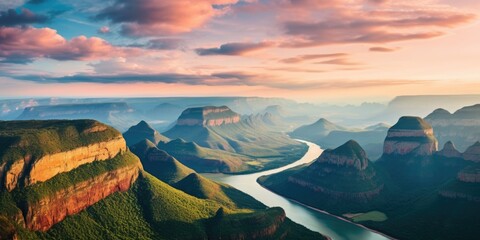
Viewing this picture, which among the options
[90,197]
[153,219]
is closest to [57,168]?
[90,197]

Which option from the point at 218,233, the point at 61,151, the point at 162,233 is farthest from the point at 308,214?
the point at 61,151

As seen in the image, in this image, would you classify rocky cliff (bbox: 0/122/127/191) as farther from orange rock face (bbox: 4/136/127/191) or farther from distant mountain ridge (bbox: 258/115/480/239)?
distant mountain ridge (bbox: 258/115/480/239)

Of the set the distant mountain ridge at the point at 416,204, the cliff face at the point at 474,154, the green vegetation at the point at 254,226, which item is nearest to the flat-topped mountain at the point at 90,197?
the green vegetation at the point at 254,226

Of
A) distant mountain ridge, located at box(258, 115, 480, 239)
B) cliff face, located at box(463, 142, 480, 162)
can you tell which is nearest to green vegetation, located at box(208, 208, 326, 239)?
distant mountain ridge, located at box(258, 115, 480, 239)

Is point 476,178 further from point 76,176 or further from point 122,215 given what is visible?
point 76,176

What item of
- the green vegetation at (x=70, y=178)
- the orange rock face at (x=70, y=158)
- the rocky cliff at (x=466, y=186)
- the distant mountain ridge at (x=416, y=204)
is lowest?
the distant mountain ridge at (x=416, y=204)

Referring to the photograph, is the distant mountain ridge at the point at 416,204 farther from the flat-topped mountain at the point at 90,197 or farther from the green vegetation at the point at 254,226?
the flat-topped mountain at the point at 90,197

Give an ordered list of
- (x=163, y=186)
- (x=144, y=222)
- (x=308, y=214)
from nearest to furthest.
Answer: (x=144, y=222), (x=163, y=186), (x=308, y=214)
